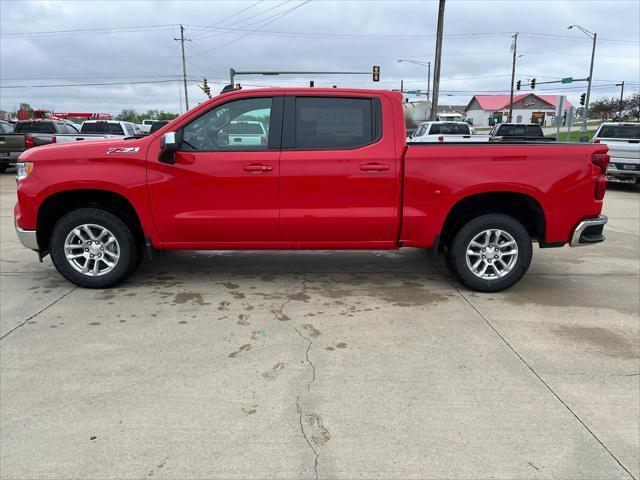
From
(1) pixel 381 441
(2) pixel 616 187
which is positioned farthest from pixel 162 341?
(2) pixel 616 187

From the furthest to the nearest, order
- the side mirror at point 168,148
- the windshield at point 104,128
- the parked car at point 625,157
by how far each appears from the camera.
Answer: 1. the windshield at point 104,128
2. the parked car at point 625,157
3. the side mirror at point 168,148

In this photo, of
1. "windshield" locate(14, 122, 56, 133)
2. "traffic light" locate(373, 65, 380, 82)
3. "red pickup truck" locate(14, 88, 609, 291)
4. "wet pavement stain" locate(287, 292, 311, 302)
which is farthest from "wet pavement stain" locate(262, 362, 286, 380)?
"traffic light" locate(373, 65, 380, 82)

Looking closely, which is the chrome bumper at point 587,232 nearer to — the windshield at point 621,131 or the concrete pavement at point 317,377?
the concrete pavement at point 317,377

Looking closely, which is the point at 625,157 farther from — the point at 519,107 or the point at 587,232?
the point at 519,107

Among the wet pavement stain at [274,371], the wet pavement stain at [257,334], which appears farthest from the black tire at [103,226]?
the wet pavement stain at [274,371]

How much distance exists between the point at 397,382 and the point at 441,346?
2.26 ft

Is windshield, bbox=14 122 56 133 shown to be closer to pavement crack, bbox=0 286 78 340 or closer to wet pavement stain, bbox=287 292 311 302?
pavement crack, bbox=0 286 78 340

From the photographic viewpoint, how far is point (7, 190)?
1323 centimetres

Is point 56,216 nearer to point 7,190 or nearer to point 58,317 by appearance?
point 58,317

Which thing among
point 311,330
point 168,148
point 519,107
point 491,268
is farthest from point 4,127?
point 519,107

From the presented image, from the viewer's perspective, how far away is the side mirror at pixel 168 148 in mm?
4559

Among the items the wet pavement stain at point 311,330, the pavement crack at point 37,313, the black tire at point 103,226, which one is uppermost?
the black tire at point 103,226

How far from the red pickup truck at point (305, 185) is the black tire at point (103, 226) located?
1cm

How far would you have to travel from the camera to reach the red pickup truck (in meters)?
4.80
